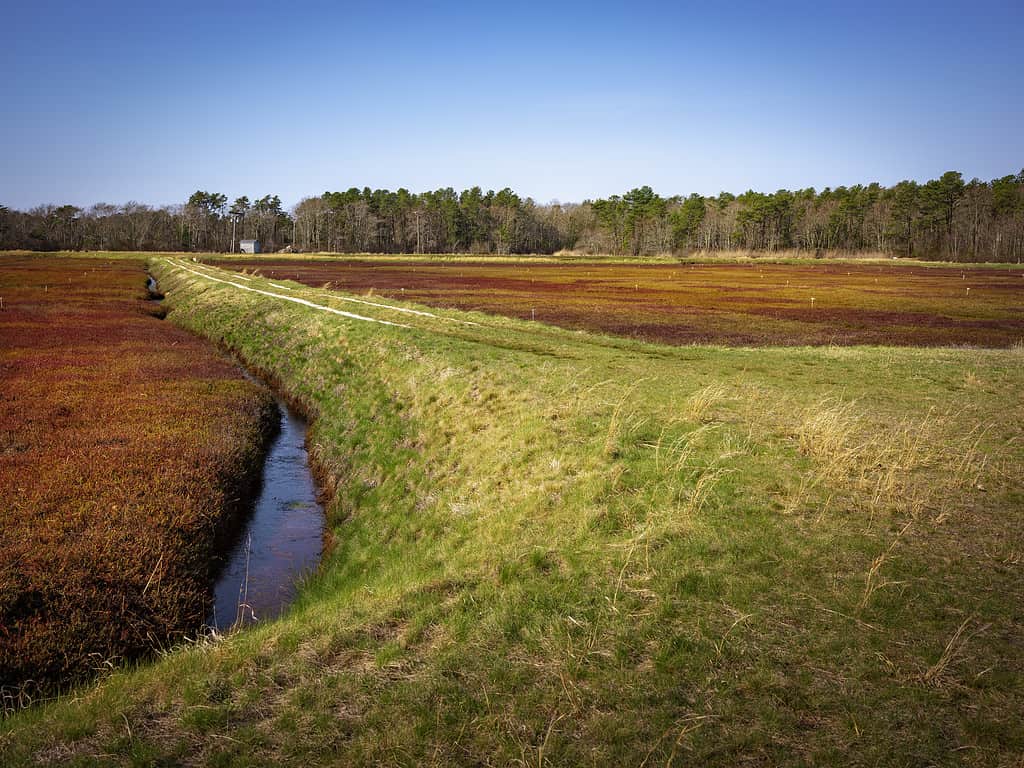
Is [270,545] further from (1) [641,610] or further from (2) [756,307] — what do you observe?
(2) [756,307]

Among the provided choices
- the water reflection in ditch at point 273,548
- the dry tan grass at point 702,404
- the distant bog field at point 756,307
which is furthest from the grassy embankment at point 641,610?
the distant bog field at point 756,307

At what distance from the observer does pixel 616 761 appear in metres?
5.71

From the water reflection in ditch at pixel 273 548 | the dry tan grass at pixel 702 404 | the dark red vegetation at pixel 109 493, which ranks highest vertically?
the dry tan grass at pixel 702 404

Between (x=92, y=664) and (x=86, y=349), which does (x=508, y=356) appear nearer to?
(x=92, y=664)

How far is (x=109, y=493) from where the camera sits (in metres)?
14.0

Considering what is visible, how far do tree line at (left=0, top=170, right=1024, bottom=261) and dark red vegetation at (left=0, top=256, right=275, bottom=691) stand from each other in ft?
563

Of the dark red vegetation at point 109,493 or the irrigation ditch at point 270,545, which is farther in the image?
the irrigation ditch at point 270,545

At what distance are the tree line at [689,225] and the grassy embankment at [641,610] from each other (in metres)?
179

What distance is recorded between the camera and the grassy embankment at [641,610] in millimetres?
6074

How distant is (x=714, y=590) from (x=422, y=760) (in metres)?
4.34

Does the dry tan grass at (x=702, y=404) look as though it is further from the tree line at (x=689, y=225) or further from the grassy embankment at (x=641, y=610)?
the tree line at (x=689, y=225)

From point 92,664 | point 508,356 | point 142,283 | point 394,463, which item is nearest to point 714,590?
point 92,664

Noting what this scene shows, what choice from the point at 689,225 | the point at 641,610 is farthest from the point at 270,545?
the point at 689,225

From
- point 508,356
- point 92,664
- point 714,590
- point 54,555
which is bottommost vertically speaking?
point 92,664
